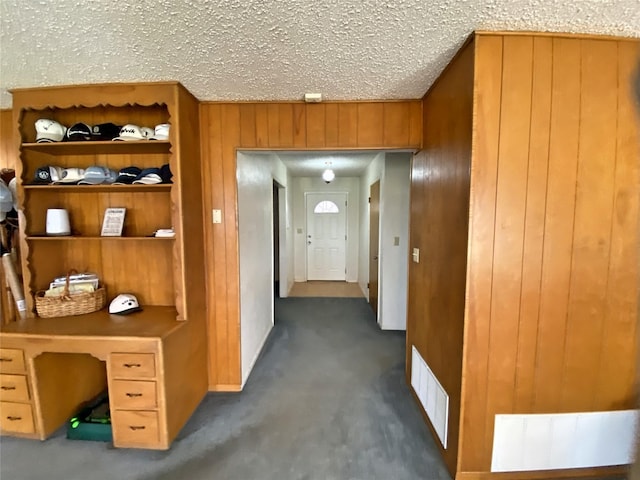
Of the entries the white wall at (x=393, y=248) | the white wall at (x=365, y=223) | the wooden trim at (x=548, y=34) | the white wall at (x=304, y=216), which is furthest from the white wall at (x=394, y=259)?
the white wall at (x=304, y=216)

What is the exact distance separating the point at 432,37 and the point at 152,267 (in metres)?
2.38

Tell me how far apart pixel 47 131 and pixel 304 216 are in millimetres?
4595

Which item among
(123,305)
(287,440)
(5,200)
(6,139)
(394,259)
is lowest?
(287,440)

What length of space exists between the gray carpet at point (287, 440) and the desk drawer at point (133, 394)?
0.30 meters

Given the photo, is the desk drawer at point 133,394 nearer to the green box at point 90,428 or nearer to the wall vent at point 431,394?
the green box at point 90,428

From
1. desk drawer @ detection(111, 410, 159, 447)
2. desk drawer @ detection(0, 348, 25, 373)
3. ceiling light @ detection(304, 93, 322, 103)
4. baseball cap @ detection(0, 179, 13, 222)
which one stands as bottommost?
desk drawer @ detection(111, 410, 159, 447)

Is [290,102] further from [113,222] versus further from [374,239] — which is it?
[374,239]

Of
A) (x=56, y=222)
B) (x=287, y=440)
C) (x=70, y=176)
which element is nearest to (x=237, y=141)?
(x=70, y=176)

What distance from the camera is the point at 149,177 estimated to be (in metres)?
1.92

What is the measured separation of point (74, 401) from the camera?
205 centimetres

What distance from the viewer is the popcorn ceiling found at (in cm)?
119

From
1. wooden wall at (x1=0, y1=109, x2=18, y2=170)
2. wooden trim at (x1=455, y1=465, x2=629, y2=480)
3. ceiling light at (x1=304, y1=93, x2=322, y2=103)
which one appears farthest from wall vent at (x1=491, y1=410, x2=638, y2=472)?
wooden wall at (x1=0, y1=109, x2=18, y2=170)

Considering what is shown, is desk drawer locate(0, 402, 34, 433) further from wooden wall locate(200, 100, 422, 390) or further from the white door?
the white door

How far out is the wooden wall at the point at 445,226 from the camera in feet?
4.87
